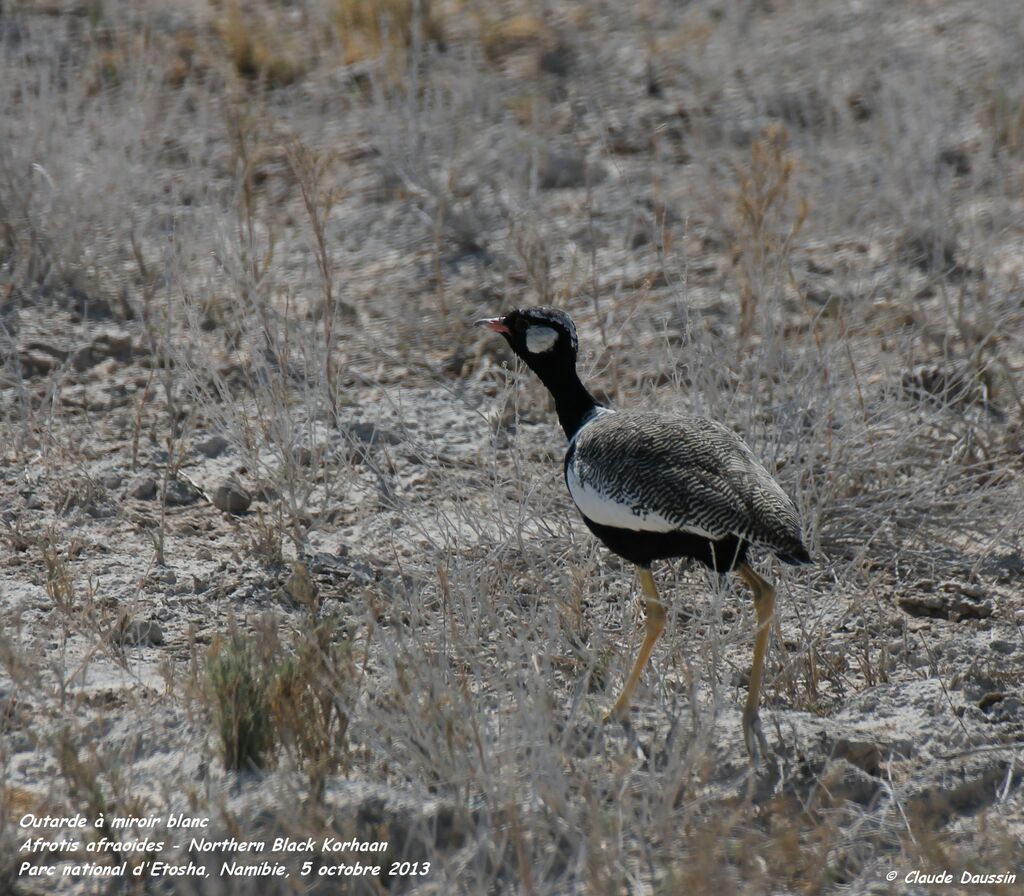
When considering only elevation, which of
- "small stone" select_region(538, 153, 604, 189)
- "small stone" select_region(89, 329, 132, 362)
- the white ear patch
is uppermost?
the white ear patch

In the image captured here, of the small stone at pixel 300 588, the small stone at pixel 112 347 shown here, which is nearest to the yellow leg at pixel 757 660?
the small stone at pixel 300 588

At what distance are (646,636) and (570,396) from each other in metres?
0.80

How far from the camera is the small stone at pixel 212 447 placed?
534 cm

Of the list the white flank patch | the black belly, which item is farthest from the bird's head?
the black belly

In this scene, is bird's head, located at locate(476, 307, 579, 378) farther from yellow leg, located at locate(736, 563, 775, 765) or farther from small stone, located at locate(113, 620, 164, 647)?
small stone, located at locate(113, 620, 164, 647)

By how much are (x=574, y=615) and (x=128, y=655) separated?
50.6 inches

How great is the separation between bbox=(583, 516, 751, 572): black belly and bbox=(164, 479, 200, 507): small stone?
1.78 metres

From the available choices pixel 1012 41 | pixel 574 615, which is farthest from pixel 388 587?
pixel 1012 41

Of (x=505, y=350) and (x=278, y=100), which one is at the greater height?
(x=278, y=100)

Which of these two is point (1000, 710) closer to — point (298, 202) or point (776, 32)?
point (298, 202)

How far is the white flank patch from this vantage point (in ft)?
12.2

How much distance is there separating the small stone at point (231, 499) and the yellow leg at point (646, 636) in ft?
5.24

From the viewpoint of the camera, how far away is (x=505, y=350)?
6066 millimetres

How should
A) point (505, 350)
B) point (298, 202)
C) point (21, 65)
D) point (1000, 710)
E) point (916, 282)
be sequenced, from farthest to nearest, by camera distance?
point (21, 65), point (298, 202), point (916, 282), point (505, 350), point (1000, 710)
